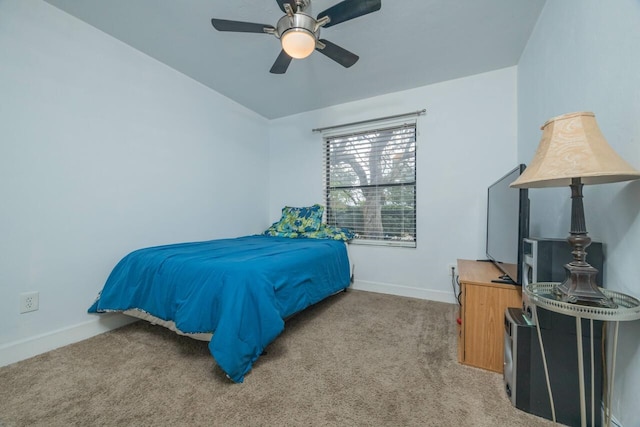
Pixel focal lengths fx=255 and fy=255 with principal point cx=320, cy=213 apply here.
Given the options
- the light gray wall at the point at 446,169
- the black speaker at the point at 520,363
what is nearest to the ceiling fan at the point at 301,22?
the light gray wall at the point at 446,169

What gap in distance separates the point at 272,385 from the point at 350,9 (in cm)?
208

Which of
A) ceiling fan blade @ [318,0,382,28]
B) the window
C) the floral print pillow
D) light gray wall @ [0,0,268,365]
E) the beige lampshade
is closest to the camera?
the beige lampshade

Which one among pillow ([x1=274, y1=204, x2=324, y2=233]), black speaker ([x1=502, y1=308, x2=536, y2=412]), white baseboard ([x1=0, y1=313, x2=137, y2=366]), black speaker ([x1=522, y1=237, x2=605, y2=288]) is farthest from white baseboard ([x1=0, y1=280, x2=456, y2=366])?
pillow ([x1=274, y1=204, x2=324, y2=233])

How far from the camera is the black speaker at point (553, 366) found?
104 cm

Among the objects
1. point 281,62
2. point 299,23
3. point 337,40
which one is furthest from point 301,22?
point 337,40

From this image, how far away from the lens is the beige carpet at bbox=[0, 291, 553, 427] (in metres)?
1.14

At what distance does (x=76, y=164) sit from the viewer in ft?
6.08

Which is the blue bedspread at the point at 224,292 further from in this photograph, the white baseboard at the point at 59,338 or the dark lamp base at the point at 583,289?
the dark lamp base at the point at 583,289

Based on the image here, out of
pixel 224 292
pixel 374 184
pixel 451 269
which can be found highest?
pixel 374 184

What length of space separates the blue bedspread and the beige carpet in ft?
0.69

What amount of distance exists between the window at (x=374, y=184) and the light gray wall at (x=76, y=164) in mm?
1651

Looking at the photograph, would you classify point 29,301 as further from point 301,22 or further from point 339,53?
point 339,53

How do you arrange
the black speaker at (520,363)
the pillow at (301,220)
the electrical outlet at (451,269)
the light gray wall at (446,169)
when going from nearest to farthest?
the black speaker at (520,363)
the light gray wall at (446,169)
the electrical outlet at (451,269)
the pillow at (301,220)

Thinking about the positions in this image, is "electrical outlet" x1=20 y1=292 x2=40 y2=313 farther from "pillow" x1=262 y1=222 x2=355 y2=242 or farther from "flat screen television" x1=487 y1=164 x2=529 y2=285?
"flat screen television" x1=487 y1=164 x2=529 y2=285
